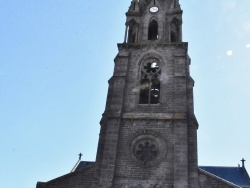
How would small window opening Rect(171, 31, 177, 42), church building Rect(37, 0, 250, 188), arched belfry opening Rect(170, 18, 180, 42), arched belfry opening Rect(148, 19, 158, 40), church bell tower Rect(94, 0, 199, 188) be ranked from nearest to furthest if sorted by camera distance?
church building Rect(37, 0, 250, 188) < church bell tower Rect(94, 0, 199, 188) < arched belfry opening Rect(170, 18, 180, 42) < small window opening Rect(171, 31, 177, 42) < arched belfry opening Rect(148, 19, 158, 40)

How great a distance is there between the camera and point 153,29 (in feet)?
89.6

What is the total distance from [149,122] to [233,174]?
13949 millimetres

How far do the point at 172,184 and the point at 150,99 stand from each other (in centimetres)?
607

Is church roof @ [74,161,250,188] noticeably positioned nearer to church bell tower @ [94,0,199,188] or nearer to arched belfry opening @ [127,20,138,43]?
church bell tower @ [94,0,199,188]

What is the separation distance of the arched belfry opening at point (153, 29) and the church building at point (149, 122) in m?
0.15

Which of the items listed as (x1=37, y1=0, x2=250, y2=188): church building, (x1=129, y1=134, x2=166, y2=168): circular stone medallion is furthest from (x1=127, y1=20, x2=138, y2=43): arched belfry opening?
(x1=129, y1=134, x2=166, y2=168): circular stone medallion

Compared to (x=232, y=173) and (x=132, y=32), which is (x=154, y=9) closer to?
(x=132, y=32)

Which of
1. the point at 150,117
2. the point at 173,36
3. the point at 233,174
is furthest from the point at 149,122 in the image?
the point at 233,174

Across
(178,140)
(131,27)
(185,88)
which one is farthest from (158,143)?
(131,27)

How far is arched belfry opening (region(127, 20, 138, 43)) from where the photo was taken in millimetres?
26664

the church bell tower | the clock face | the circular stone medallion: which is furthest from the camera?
the clock face

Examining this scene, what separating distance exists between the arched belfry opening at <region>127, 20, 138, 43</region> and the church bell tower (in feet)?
0.27

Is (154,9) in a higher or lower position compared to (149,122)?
higher

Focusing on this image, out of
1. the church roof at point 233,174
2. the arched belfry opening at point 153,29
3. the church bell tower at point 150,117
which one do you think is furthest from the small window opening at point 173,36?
the church roof at point 233,174
